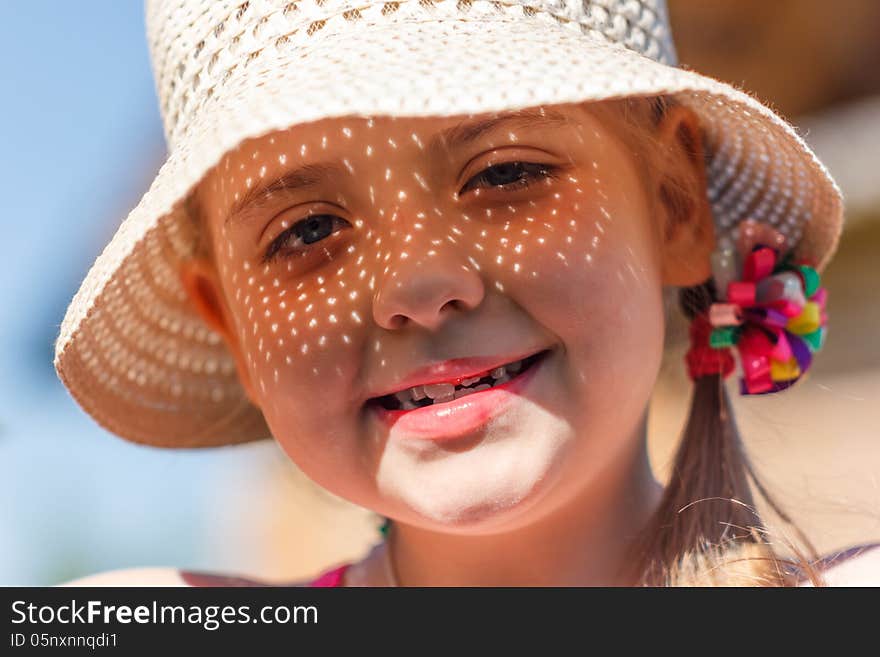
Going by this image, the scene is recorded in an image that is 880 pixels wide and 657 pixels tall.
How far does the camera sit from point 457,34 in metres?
0.93

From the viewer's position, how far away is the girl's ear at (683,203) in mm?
1196

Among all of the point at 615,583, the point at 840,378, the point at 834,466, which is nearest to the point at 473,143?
the point at 615,583

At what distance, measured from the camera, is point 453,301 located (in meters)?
0.97

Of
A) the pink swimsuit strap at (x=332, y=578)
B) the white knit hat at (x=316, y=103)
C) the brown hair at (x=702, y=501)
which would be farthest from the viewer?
the pink swimsuit strap at (x=332, y=578)

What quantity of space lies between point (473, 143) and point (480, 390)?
263 millimetres

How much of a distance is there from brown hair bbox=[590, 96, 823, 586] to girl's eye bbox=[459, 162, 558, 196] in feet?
0.36

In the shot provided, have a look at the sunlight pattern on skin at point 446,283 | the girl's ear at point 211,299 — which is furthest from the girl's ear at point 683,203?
the girl's ear at point 211,299

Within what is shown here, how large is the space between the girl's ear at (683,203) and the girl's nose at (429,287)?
0.34 metres

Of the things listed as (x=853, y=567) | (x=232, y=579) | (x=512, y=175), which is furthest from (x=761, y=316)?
(x=232, y=579)

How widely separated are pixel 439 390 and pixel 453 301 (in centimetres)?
11

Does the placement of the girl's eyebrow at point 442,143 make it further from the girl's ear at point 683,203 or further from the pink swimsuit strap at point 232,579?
the pink swimsuit strap at point 232,579

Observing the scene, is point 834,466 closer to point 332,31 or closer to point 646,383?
point 646,383

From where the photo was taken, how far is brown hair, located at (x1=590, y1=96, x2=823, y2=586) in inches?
45.1

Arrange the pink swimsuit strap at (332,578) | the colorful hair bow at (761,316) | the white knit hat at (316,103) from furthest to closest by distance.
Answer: the pink swimsuit strap at (332,578) → the colorful hair bow at (761,316) → the white knit hat at (316,103)
